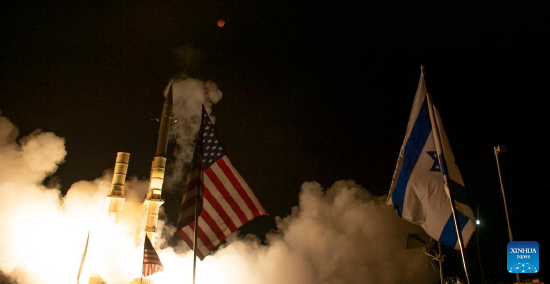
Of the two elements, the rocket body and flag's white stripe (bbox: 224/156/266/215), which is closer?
flag's white stripe (bbox: 224/156/266/215)

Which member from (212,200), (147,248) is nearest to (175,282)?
(147,248)

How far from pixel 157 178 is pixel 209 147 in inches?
978

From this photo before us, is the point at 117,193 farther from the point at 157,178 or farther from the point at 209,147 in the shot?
the point at 209,147

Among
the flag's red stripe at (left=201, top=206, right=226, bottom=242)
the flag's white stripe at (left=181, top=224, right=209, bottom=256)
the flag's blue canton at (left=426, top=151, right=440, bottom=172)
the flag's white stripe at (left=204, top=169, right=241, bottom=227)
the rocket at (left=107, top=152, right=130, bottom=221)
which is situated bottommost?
the flag's white stripe at (left=181, top=224, right=209, bottom=256)

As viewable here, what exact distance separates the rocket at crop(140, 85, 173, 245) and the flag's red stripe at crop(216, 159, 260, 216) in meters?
23.8

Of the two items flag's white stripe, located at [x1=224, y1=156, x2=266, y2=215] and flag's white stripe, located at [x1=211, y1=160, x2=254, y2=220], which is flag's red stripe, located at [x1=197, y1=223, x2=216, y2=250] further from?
flag's white stripe, located at [x1=224, y1=156, x2=266, y2=215]

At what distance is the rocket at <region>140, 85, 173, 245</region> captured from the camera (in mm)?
32062

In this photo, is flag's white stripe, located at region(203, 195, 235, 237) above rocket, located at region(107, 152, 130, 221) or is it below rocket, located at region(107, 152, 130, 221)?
below

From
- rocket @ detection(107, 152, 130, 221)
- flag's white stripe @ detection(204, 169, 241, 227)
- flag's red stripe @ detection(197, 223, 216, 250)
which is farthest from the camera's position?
rocket @ detection(107, 152, 130, 221)

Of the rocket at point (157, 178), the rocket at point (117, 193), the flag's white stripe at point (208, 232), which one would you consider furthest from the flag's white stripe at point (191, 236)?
the rocket at point (117, 193)

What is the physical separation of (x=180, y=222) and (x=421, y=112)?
16.3 ft

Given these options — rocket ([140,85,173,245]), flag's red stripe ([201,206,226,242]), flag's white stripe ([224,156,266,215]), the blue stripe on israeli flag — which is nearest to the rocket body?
rocket ([140,85,173,245])

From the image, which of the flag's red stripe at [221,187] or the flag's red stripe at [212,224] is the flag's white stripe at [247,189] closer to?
the flag's red stripe at [221,187]

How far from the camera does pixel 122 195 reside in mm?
33031
